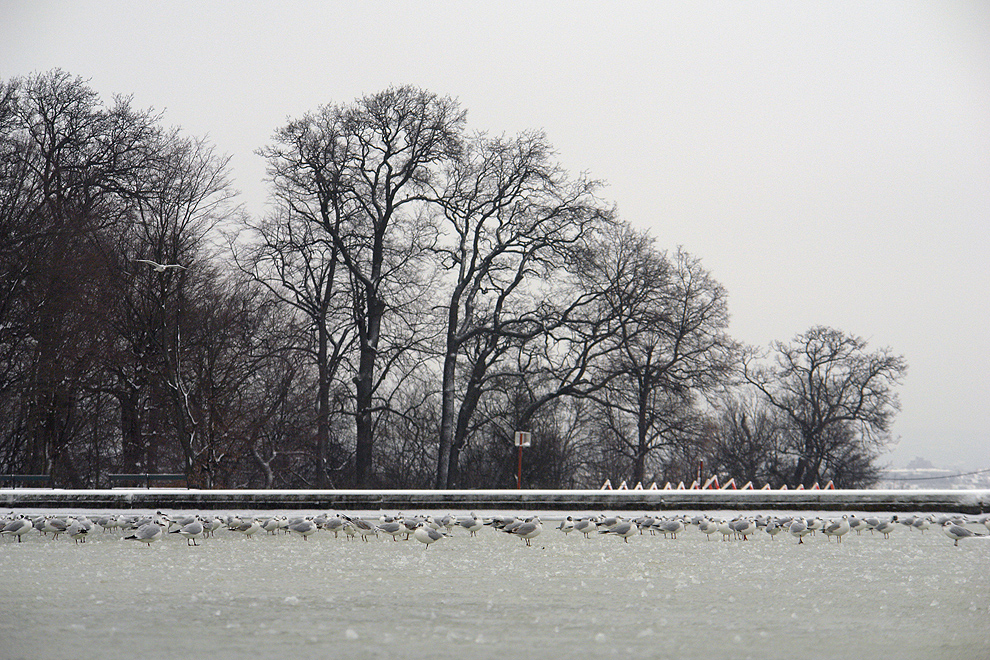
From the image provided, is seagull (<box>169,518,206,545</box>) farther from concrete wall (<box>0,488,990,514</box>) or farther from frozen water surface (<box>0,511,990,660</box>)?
concrete wall (<box>0,488,990,514</box>)

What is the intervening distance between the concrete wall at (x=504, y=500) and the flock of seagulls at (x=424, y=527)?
3.26 m

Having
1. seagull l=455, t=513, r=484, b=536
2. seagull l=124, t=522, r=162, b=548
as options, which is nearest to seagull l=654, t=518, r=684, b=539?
seagull l=455, t=513, r=484, b=536

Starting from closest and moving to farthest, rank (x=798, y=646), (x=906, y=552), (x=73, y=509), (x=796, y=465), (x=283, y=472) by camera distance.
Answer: (x=798, y=646) < (x=906, y=552) < (x=73, y=509) < (x=283, y=472) < (x=796, y=465)

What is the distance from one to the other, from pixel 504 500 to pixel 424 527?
6.61 metres

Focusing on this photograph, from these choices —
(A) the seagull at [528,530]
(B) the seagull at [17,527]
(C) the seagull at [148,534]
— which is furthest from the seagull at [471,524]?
(B) the seagull at [17,527]

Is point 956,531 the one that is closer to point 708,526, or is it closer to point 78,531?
point 708,526

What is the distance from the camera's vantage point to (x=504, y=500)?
21.7 metres

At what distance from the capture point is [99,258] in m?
28.7

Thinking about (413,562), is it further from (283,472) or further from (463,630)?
(283,472)

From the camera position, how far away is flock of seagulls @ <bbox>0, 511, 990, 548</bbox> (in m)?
15.4

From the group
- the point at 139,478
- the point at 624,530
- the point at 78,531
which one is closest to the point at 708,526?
the point at 624,530

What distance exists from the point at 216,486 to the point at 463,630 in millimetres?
21317

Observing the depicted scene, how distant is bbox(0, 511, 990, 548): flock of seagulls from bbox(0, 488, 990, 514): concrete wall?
3259 millimetres

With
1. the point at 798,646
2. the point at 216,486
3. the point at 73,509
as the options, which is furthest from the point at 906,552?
the point at 216,486
